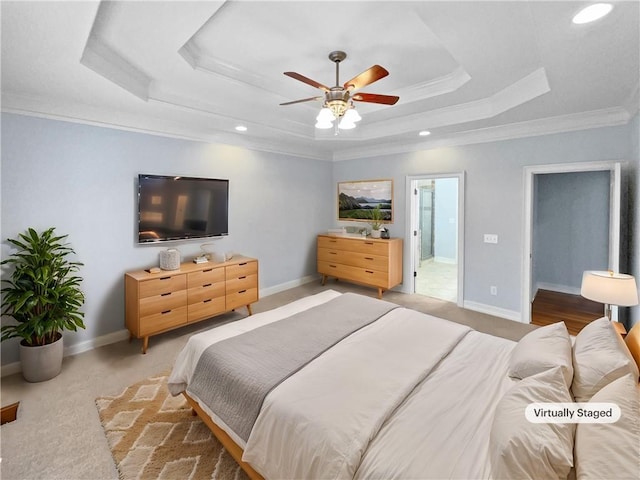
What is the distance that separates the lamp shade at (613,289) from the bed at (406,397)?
54 cm

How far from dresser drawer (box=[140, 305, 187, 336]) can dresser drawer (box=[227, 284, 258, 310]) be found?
0.58 meters

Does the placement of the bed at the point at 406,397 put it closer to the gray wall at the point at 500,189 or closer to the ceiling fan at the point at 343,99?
the ceiling fan at the point at 343,99

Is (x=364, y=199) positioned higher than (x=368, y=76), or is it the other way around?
(x=368, y=76)

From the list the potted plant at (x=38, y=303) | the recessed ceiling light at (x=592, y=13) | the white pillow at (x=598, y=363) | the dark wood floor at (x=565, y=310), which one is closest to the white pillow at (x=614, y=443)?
the white pillow at (x=598, y=363)

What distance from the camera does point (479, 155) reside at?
4.20 m

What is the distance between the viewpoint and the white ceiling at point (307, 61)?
1.82 metres

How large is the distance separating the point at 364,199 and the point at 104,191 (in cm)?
384

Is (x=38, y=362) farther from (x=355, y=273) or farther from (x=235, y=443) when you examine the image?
(x=355, y=273)

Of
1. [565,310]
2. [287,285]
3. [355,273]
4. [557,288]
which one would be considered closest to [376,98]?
[355,273]

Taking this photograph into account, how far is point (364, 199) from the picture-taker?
18.2 ft

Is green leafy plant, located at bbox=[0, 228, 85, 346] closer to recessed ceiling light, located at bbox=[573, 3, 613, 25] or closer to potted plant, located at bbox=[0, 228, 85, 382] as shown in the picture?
potted plant, located at bbox=[0, 228, 85, 382]

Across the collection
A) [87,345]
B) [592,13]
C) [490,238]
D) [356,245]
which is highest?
[592,13]

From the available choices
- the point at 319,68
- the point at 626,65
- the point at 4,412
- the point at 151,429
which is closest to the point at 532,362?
the point at 626,65

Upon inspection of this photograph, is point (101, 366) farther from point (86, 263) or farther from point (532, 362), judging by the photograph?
point (532, 362)
